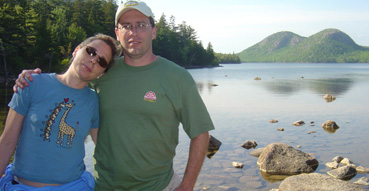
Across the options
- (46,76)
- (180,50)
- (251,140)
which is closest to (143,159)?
(46,76)

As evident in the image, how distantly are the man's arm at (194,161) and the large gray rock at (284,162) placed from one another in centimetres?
709

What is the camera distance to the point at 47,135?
8.12 ft

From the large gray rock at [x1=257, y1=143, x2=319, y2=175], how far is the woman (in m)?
7.57

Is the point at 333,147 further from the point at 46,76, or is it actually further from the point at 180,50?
the point at 180,50

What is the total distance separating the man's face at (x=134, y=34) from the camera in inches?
113

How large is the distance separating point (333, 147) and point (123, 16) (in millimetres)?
11331

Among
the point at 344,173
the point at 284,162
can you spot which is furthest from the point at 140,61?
the point at 344,173

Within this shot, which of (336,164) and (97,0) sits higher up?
(97,0)

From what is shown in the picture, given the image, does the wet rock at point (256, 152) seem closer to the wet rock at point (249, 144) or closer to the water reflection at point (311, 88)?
the wet rock at point (249, 144)

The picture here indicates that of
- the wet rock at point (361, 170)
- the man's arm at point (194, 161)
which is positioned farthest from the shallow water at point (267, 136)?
the man's arm at point (194, 161)

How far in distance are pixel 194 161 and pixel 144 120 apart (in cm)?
54

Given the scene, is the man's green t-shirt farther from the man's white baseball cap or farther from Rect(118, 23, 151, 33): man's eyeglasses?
the man's white baseball cap

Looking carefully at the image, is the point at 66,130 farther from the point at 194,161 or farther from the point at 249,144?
the point at 249,144

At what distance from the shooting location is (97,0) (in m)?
76.8
